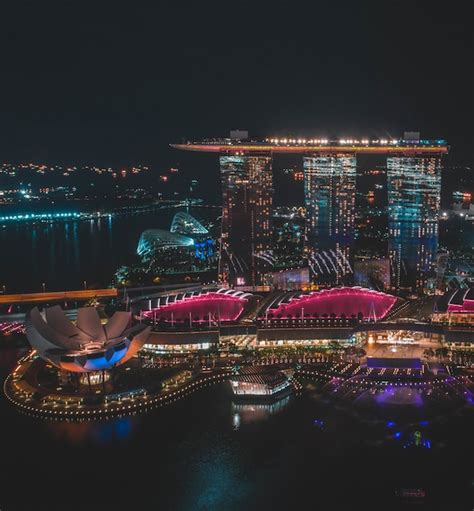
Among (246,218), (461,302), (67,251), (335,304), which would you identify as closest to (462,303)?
(461,302)

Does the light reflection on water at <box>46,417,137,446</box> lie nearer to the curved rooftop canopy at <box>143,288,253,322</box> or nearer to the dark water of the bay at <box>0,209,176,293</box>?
the curved rooftop canopy at <box>143,288,253,322</box>

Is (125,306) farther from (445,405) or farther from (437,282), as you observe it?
(437,282)

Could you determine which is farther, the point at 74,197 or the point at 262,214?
the point at 74,197

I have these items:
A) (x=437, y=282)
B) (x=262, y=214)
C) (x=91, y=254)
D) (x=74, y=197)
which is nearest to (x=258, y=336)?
(x=262, y=214)

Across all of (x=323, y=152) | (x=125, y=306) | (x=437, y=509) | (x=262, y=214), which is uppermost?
(x=323, y=152)

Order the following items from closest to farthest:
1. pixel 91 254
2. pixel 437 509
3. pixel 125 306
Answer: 1. pixel 437 509
2. pixel 125 306
3. pixel 91 254

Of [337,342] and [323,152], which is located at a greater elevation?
[323,152]

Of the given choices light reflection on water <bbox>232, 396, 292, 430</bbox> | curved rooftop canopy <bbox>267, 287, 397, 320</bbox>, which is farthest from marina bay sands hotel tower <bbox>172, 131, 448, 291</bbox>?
light reflection on water <bbox>232, 396, 292, 430</bbox>
